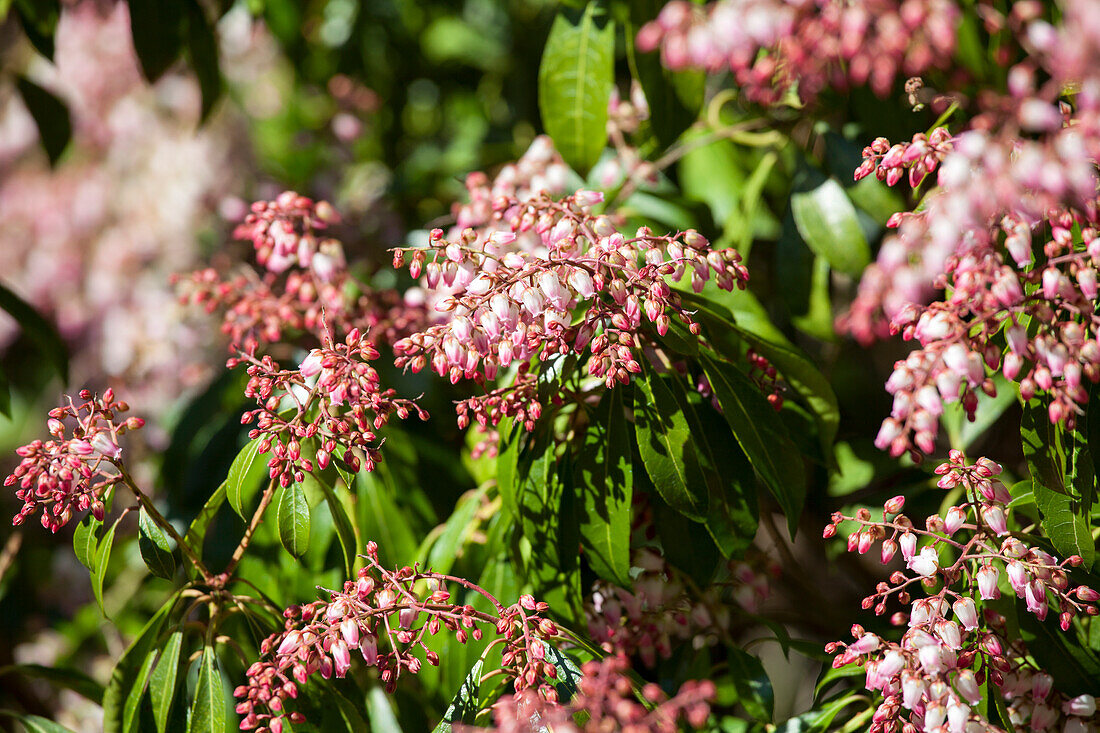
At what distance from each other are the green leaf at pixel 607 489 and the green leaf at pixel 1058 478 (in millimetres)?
384

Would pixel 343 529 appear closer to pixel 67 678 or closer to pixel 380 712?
pixel 380 712

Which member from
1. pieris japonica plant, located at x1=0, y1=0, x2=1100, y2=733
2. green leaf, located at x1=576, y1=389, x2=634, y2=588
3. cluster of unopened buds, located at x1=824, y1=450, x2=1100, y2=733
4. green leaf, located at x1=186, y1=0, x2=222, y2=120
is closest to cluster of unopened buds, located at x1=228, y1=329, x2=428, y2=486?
pieris japonica plant, located at x1=0, y1=0, x2=1100, y2=733

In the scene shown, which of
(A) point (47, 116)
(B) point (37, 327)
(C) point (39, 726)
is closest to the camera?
(C) point (39, 726)

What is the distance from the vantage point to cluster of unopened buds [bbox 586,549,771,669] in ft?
3.43

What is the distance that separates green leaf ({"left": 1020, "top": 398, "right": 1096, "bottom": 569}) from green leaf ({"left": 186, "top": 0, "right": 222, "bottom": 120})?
4.27ft

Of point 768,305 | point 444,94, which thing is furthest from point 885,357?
point 444,94

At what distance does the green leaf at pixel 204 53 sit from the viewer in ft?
4.71

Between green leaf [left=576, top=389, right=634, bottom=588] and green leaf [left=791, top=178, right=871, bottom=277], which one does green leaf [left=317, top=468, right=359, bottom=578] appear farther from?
green leaf [left=791, top=178, right=871, bottom=277]

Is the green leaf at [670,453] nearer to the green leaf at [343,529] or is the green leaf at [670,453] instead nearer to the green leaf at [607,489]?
the green leaf at [607,489]

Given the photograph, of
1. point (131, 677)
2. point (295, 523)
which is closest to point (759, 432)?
point (295, 523)

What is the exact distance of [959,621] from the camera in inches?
31.4

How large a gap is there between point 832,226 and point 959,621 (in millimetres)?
567

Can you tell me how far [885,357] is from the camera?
2.00m

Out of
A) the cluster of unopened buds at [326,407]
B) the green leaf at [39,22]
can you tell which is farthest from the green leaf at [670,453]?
the green leaf at [39,22]
